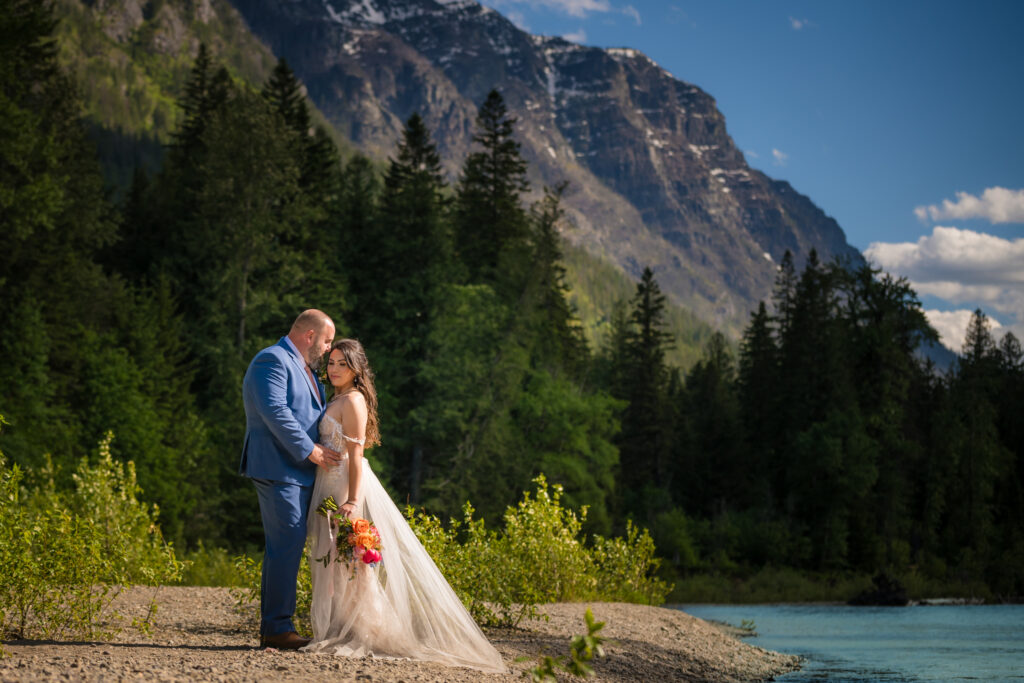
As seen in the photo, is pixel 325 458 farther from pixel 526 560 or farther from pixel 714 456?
pixel 714 456

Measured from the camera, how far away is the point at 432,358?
35781 millimetres

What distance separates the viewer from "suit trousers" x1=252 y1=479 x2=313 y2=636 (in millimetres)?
6625

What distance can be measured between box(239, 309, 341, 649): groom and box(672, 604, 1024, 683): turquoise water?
21.1 ft

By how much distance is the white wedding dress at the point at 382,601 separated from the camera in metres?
6.69

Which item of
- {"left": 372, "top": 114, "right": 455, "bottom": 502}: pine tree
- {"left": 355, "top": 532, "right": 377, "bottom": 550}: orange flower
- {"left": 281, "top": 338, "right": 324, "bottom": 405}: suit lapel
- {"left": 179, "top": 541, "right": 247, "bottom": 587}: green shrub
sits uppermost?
{"left": 372, "top": 114, "right": 455, "bottom": 502}: pine tree

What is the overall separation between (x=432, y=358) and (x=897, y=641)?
21.7m

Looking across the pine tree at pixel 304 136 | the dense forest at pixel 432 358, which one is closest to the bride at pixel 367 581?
the dense forest at pixel 432 358

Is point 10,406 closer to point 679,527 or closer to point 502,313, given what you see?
point 502,313

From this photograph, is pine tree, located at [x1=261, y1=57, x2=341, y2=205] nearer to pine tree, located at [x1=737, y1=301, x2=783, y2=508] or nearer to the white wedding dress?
pine tree, located at [x1=737, y1=301, x2=783, y2=508]

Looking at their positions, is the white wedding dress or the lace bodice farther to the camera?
the lace bodice

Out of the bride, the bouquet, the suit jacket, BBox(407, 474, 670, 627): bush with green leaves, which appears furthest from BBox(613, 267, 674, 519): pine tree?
the suit jacket

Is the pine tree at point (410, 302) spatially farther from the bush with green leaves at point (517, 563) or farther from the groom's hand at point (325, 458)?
the groom's hand at point (325, 458)

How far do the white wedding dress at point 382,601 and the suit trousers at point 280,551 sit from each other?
230 mm

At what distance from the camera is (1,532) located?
7195 mm
